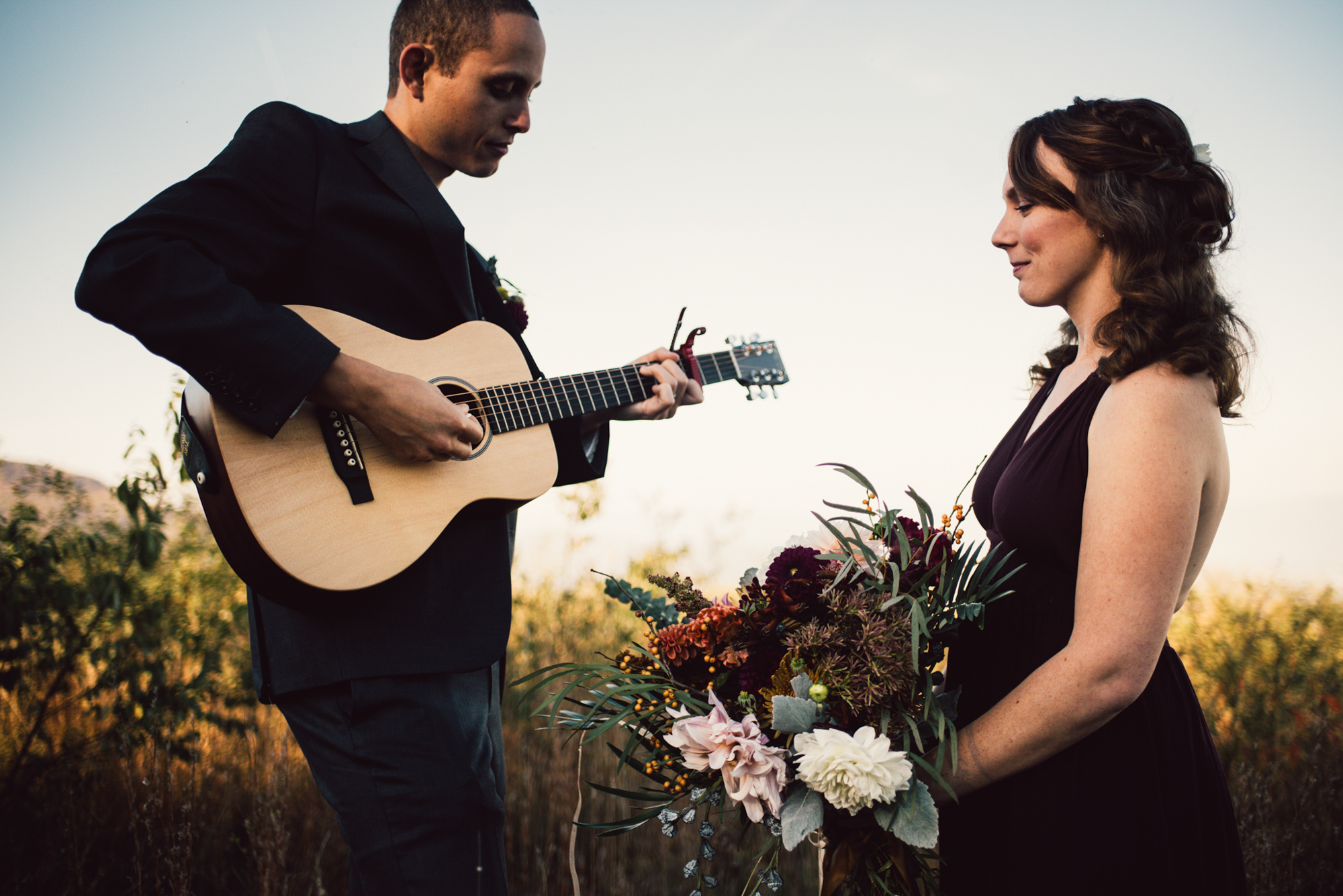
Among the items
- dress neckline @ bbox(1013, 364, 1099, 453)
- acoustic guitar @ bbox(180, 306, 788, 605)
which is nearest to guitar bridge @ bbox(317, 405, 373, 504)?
acoustic guitar @ bbox(180, 306, 788, 605)

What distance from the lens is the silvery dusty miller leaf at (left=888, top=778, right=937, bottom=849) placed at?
1199 millimetres

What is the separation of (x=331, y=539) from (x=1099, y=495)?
150 centimetres

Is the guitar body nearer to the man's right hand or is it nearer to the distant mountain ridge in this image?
the man's right hand

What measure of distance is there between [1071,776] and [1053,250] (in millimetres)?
1121

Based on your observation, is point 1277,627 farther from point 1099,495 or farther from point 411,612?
point 411,612

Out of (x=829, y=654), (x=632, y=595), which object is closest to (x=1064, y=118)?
(x=829, y=654)

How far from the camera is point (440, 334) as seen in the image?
196 cm

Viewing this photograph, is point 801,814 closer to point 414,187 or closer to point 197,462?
point 197,462

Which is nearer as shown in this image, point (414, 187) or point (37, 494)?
point (414, 187)

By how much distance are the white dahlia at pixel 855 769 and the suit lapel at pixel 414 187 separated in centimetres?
136

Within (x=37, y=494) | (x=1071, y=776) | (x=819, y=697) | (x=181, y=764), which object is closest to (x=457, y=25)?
(x=819, y=697)

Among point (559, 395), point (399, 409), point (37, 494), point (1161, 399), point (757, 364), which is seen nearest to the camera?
point (1161, 399)

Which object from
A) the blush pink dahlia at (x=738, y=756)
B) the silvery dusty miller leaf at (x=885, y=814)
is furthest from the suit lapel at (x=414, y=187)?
the silvery dusty miller leaf at (x=885, y=814)

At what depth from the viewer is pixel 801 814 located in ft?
4.11
